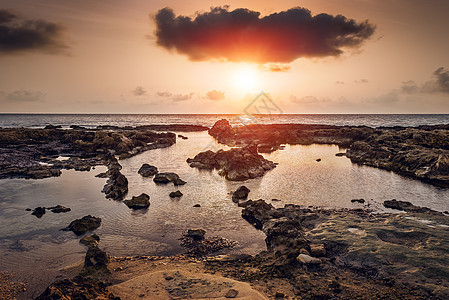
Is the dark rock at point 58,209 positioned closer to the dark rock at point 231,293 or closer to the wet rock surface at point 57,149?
the wet rock surface at point 57,149

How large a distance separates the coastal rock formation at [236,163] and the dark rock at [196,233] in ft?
65.8

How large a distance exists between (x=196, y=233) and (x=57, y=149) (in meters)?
60.9

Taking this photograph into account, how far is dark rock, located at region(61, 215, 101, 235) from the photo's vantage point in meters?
21.2

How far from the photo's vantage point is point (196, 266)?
1600 cm

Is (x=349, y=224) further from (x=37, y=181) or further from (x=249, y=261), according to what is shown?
(x=37, y=181)

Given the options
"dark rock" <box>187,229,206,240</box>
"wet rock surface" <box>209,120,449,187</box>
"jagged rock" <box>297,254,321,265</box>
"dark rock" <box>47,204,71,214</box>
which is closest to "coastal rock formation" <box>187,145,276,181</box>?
"dark rock" <box>187,229,206,240</box>

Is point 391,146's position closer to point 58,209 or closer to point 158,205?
point 158,205

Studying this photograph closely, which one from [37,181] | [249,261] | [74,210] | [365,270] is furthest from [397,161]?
[37,181]

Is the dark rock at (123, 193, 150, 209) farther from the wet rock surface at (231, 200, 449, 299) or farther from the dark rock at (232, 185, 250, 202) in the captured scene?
the wet rock surface at (231, 200, 449, 299)

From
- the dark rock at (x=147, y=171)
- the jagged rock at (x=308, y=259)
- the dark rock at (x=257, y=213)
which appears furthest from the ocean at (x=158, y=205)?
the jagged rock at (x=308, y=259)

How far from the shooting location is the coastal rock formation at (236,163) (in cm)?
4159

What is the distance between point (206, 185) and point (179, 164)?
53.3 feet

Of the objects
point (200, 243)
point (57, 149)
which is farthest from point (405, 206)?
point (57, 149)

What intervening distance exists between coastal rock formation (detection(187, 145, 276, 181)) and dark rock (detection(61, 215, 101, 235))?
22.0 m
